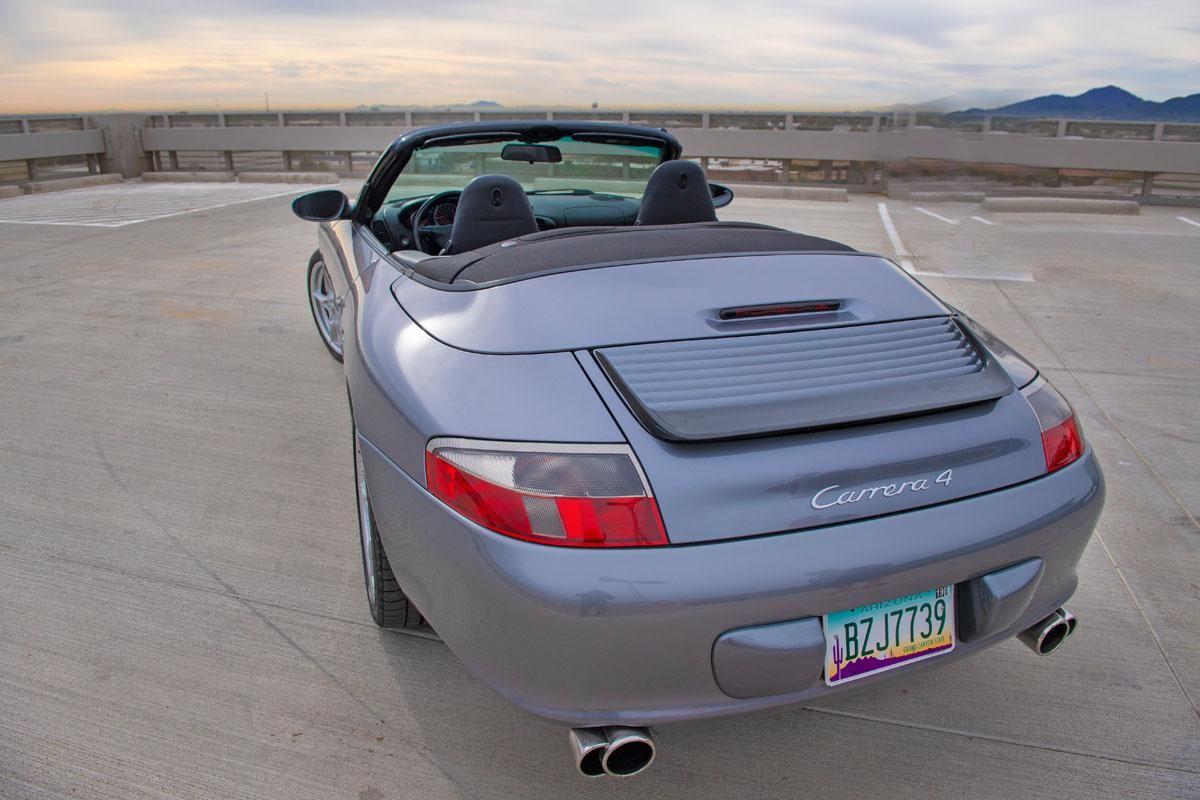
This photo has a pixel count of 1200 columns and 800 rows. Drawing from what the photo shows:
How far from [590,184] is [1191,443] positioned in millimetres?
3079

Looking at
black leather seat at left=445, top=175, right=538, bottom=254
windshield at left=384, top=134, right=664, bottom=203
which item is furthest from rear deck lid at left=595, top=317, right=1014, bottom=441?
windshield at left=384, top=134, right=664, bottom=203

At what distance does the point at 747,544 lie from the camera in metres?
1.54

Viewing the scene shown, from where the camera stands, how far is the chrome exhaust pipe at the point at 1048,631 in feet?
6.36

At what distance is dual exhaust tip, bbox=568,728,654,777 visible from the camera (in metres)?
1.58

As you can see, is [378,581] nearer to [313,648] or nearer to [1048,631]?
[313,648]

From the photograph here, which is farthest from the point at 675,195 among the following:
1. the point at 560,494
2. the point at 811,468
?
the point at 560,494

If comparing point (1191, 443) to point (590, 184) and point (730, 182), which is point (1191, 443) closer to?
point (590, 184)

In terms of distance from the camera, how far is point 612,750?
1573mm

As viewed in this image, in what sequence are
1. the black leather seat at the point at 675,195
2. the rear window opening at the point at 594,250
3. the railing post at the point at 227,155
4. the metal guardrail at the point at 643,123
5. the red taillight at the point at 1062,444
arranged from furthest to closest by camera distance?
the railing post at the point at 227,155, the metal guardrail at the point at 643,123, the black leather seat at the point at 675,195, the rear window opening at the point at 594,250, the red taillight at the point at 1062,444

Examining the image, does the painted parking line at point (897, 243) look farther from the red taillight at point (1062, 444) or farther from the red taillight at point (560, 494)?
the red taillight at point (560, 494)

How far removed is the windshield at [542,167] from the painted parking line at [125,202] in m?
8.20

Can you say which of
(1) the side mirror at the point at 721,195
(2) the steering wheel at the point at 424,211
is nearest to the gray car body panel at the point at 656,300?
(2) the steering wheel at the point at 424,211

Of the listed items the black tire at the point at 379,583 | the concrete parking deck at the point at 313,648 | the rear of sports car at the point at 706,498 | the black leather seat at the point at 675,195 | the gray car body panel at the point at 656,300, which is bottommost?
the concrete parking deck at the point at 313,648

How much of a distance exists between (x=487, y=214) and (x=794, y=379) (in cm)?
147
